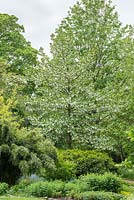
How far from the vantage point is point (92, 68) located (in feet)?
78.3

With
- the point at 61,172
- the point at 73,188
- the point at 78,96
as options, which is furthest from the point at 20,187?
the point at 78,96

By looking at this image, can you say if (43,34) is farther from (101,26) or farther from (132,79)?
(132,79)

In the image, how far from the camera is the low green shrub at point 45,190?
12.3 m

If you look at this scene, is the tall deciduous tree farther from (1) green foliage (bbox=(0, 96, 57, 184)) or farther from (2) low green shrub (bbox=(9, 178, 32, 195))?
(2) low green shrub (bbox=(9, 178, 32, 195))

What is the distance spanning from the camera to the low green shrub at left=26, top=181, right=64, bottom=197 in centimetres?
1225

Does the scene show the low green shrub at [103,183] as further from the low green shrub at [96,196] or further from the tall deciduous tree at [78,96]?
the tall deciduous tree at [78,96]

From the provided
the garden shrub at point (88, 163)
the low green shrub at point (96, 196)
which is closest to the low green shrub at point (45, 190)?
the low green shrub at point (96, 196)

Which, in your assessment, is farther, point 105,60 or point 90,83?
point 105,60

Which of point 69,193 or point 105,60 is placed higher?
point 105,60

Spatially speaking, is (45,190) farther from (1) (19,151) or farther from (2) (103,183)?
(1) (19,151)

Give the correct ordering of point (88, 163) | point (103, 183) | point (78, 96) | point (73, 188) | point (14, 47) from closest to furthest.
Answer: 1. point (73, 188)
2. point (103, 183)
3. point (88, 163)
4. point (78, 96)
5. point (14, 47)

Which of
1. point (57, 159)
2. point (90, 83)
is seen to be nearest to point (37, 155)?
point (57, 159)

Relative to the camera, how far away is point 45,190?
12.3 metres

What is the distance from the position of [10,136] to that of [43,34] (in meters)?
15.8
